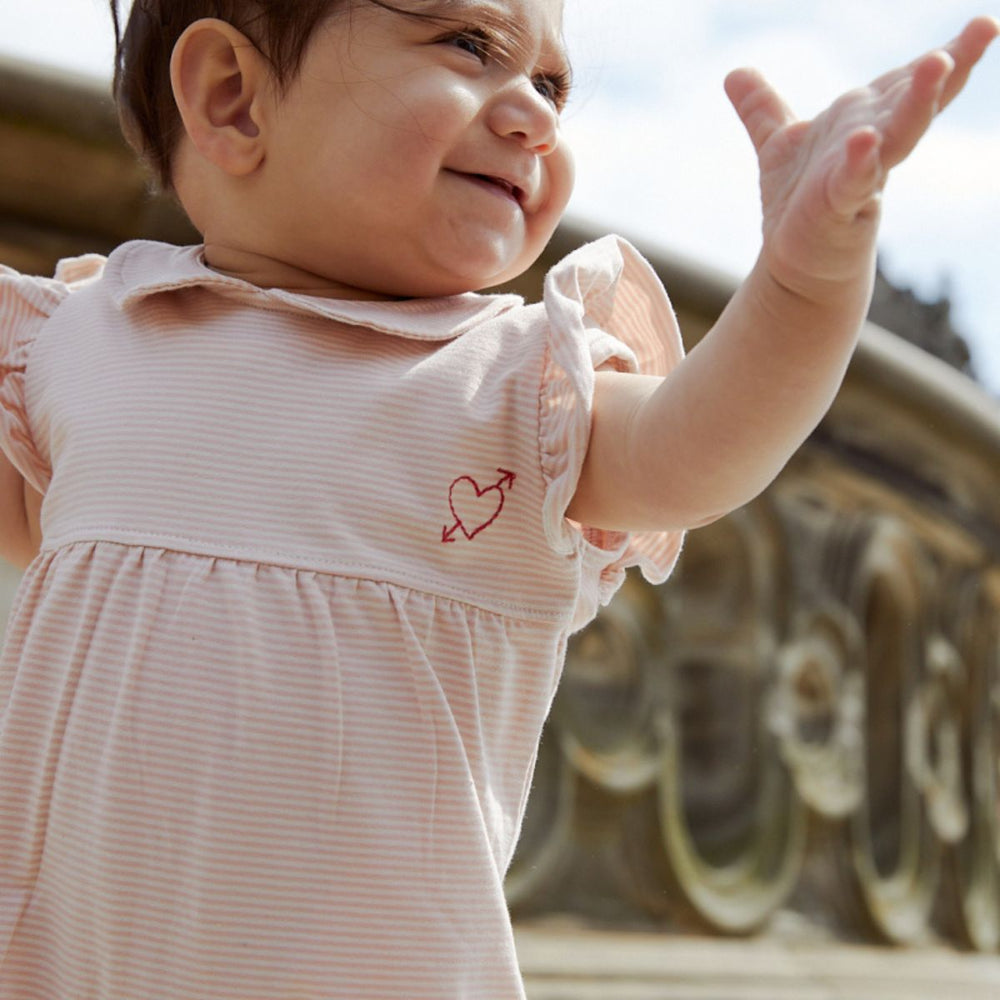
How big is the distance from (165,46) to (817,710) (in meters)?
1.85

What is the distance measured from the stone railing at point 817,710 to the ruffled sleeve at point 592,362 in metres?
1.12

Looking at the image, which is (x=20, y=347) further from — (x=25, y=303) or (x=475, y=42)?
(x=475, y=42)

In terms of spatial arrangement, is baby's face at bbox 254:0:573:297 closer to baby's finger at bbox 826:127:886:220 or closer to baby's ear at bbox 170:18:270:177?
baby's ear at bbox 170:18:270:177

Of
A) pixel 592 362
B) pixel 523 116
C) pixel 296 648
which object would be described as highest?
pixel 523 116

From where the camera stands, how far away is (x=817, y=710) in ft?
9.06

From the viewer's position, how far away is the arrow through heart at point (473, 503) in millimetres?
1053

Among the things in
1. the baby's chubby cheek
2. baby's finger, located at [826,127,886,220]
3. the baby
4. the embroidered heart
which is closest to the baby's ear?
the baby

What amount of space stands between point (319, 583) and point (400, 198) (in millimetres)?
293

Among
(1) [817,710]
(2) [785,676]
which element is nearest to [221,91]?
(2) [785,676]

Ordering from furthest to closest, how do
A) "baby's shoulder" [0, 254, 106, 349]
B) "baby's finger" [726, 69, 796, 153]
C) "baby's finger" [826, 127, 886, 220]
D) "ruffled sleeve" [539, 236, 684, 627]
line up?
"baby's shoulder" [0, 254, 106, 349], "ruffled sleeve" [539, 236, 684, 627], "baby's finger" [726, 69, 796, 153], "baby's finger" [826, 127, 886, 220]

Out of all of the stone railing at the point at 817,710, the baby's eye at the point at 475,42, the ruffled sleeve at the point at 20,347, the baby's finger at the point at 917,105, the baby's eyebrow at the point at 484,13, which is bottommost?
the stone railing at the point at 817,710

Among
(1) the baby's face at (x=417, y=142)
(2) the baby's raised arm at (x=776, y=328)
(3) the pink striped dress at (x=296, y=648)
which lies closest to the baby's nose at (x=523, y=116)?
(1) the baby's face at (x=417, y=142)

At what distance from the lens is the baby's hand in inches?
32.6

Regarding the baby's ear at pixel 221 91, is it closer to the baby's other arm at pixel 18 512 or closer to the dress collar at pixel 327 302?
the dress collar at pixel 327 302
